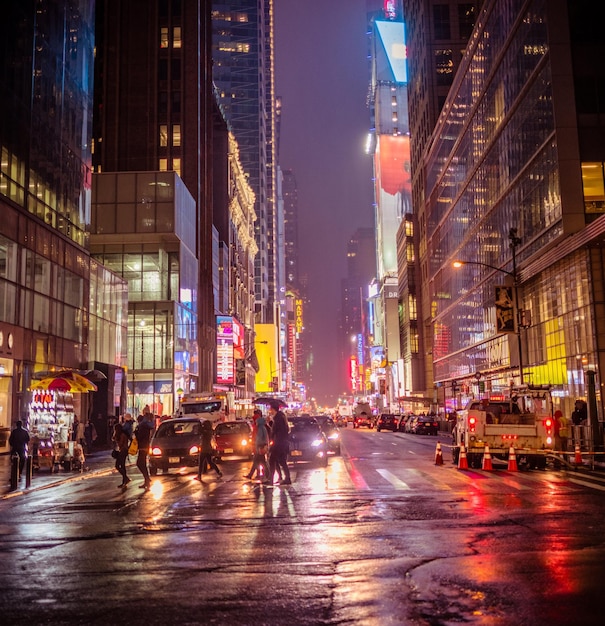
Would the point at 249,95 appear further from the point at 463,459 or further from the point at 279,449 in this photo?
the point at 279,449

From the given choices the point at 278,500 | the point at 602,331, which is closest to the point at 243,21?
the point at 602,331

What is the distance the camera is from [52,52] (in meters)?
37.2

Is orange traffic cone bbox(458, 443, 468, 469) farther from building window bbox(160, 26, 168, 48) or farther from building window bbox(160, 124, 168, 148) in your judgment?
building window bbox(160, 26, 168, 48)

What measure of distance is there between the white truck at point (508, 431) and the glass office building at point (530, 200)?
8.77 metres

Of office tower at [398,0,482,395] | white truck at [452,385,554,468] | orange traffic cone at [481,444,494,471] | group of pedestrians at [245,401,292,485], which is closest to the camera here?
group of pedestrians at [245,401,292,485]

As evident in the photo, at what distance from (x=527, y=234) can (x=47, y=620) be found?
43.3 m

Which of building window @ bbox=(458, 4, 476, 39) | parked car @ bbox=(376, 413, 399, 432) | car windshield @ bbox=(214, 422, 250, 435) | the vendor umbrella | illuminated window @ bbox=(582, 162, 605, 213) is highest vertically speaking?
building window @ bbox=(458, 4, 476, 39)

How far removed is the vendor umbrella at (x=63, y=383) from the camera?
2473 cm

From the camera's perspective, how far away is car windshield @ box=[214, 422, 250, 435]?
26016 millimetres

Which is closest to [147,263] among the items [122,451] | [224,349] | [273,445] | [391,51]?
[224,349]

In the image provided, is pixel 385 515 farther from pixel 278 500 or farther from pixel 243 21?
pixel 243 21

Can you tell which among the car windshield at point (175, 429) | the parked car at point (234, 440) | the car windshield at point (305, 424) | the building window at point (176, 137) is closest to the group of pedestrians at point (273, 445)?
the car windshield at point (175, 429)

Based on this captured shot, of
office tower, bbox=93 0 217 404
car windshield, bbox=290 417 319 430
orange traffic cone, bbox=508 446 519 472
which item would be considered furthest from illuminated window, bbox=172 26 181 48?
orange traffic cone, bbox=508 446 519 472

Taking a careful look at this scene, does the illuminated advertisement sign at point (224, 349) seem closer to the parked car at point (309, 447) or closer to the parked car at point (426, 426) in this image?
the parked car at point (426, 426)
